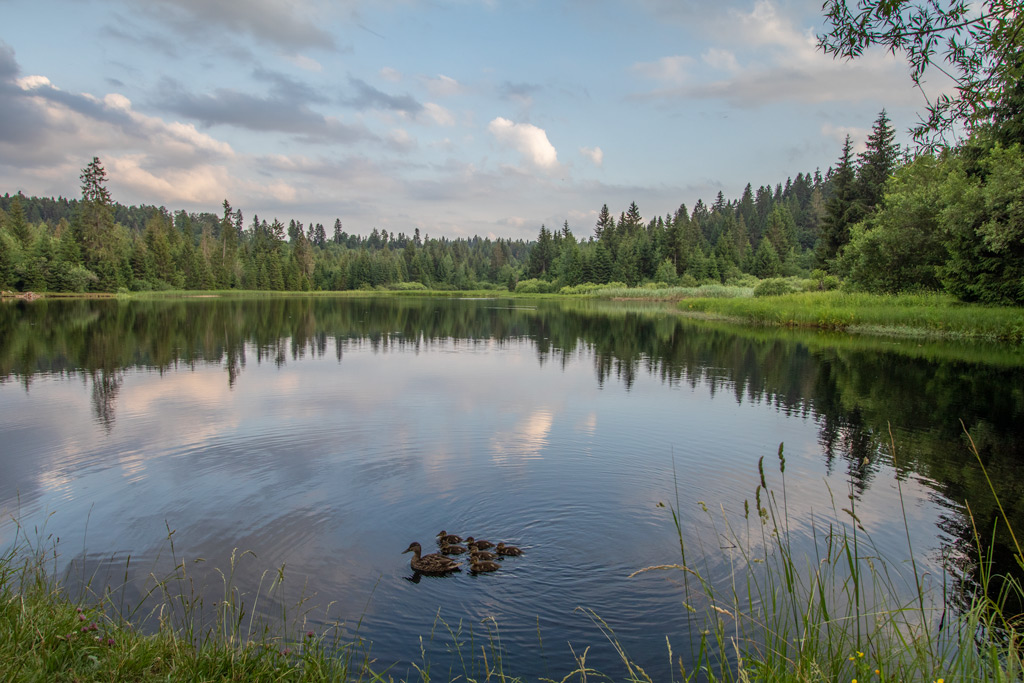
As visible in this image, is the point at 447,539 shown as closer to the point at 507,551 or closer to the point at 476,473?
the point at 507,551

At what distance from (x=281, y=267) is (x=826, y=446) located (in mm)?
126288

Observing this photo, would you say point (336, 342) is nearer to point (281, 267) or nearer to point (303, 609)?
point (303, 609)

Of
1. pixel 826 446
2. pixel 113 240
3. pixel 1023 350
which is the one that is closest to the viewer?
pixel 826 446

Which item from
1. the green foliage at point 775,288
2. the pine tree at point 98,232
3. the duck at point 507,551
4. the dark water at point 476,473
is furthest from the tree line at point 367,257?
the duck at point 507,551

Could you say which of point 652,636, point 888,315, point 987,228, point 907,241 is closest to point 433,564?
point 652,636

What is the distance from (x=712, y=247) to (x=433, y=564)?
119 metres

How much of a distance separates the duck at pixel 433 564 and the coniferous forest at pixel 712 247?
9536 mm

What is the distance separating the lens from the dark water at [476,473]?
6672 millimetres

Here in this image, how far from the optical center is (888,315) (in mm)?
36938

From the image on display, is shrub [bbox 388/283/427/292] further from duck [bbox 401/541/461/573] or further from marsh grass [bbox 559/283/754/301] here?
duck [bbox 401/541/461/573]

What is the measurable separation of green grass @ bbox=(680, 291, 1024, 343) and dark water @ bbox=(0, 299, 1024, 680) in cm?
809

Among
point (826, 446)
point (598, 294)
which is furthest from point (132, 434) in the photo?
point (598, 294)

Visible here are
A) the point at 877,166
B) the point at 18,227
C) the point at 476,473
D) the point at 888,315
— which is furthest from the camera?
the point at 18,227

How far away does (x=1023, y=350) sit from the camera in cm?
2705
